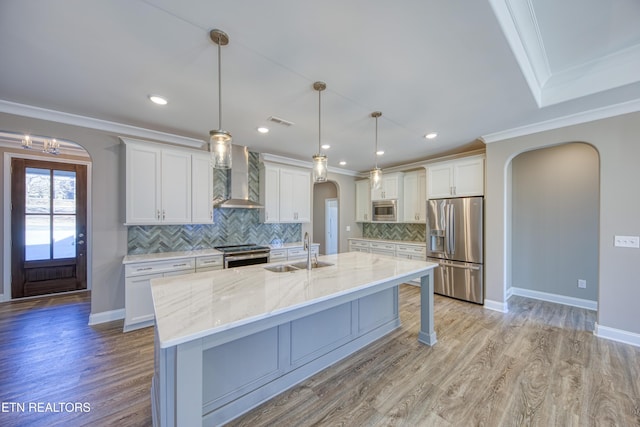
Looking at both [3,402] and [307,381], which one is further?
[307,381]

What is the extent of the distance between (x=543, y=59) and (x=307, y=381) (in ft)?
11.7

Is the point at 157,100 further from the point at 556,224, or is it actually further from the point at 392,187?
the point at 556,224

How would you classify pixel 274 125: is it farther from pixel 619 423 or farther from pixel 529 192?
pixel 529 192

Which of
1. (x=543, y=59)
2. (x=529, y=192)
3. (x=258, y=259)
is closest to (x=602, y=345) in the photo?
(x=529, y=192)

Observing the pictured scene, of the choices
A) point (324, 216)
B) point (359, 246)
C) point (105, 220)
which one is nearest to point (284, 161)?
point (359, 246)

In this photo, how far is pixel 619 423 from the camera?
1717 mm

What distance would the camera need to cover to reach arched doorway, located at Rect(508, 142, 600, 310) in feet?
12.1

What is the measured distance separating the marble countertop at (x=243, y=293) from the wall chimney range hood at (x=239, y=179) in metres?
1.92

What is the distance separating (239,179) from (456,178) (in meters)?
3.71

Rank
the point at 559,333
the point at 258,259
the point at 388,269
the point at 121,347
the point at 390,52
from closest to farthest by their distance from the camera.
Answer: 1. the point at 390,52
2. the point at 388,269
3. the point at 121,347
4. the point at 559,333
5. the point at 258,259

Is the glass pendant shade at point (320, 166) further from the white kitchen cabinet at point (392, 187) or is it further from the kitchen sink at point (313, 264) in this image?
the white kitchen cabinet at point (392, 187)

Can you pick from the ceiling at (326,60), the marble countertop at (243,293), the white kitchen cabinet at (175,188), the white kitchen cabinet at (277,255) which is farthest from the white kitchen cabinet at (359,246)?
the white kitchen cabinet at (175,188)

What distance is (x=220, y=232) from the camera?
14.0 feet

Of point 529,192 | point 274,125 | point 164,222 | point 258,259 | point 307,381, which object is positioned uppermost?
point 274,125
